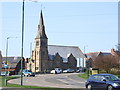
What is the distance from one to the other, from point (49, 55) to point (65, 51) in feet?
38.1

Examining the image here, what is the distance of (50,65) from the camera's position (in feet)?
387

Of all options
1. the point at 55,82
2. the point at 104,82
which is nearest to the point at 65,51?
the point at 55,82

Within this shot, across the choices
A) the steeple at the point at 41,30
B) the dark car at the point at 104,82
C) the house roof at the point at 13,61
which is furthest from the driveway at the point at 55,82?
the steeple at the point at 41,30

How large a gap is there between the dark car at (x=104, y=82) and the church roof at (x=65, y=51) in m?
98.3

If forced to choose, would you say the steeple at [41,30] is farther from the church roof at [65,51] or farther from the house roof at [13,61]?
the house roof at [13,61]

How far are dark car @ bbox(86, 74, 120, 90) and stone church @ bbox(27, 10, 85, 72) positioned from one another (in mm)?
82728

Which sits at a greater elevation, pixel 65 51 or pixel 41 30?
pixel 41 30

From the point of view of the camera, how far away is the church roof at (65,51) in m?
123

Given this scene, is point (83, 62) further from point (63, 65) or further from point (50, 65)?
point (50, 65)

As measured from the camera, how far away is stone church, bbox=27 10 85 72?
113250 millimetres

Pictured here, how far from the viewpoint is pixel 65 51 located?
128 metres

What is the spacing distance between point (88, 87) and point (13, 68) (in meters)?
78.4

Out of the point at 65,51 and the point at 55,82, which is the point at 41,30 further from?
the point at 55,82

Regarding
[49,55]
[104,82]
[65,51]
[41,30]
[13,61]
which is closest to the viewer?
[104,82]
